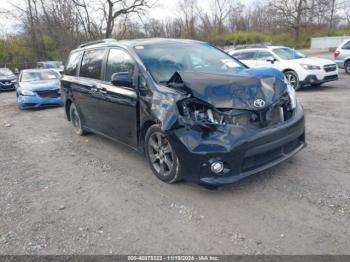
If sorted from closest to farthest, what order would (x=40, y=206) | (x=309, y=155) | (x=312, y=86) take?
(x=40, y=206) → (x=309, y=155) → (x=312, y=86)

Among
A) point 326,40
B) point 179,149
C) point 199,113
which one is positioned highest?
point 326,40

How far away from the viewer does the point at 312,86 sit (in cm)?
1182

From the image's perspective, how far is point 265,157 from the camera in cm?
370

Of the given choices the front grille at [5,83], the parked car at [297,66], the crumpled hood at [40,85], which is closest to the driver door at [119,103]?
the parked car at [297,66]

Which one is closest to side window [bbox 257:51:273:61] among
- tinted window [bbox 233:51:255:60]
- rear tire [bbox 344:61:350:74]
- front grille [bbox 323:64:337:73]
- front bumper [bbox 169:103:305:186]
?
tinted window [bbox 233:51:255:60]

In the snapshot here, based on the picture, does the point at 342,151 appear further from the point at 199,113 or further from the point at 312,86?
the point at 312,86

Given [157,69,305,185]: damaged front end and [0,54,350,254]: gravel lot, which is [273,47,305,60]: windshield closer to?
[0,54,350,254]: gravel lot

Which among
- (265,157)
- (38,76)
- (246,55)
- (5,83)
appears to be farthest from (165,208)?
(5,83)

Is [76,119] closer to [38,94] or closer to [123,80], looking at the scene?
[123,80]

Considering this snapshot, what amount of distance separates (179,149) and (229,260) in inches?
52.6

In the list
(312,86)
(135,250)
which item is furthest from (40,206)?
(312,86)

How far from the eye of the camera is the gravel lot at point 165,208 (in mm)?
2943

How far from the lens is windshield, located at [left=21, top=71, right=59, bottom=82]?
39.4ft

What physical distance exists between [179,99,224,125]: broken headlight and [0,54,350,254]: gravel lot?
89 cm
